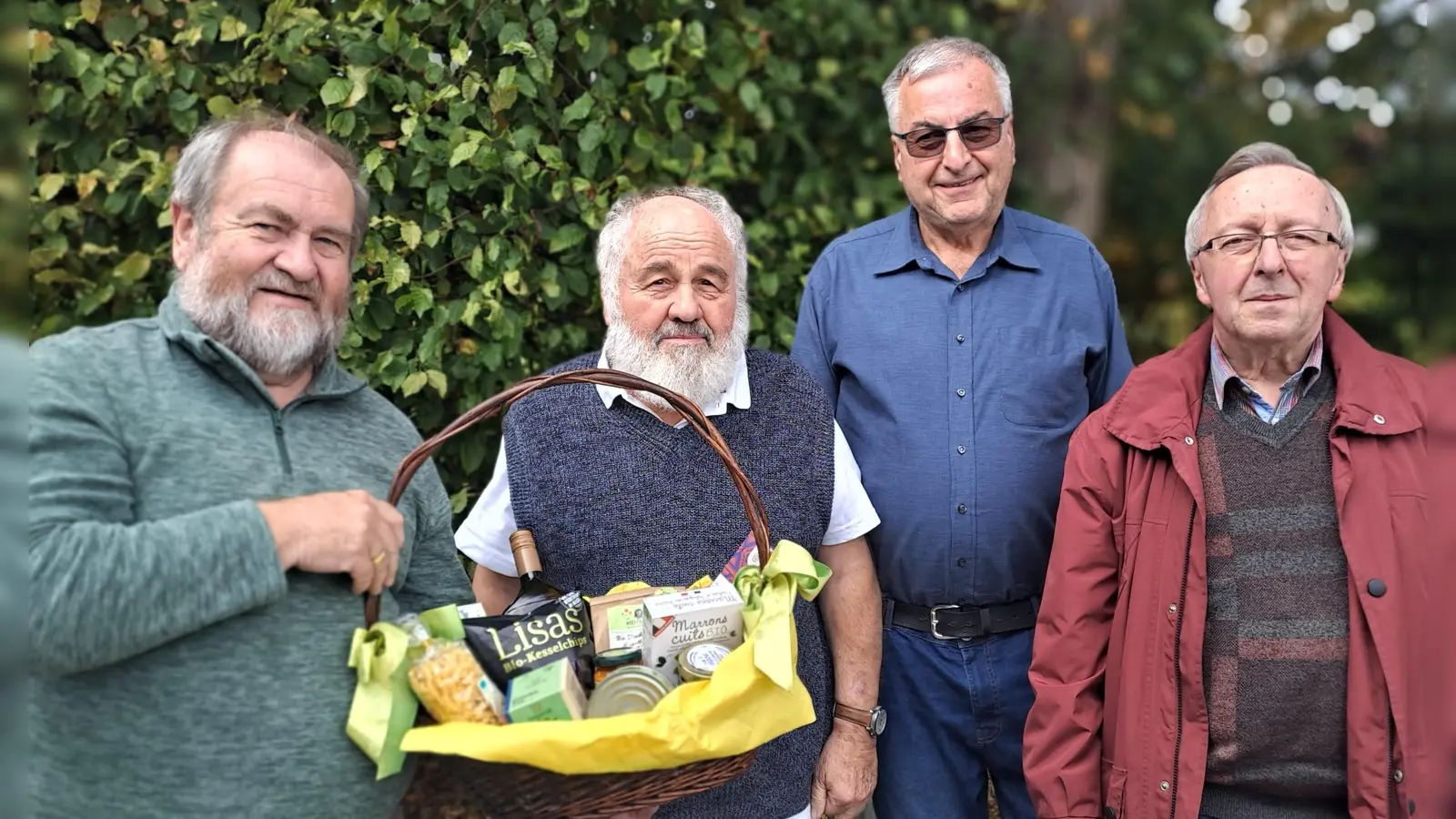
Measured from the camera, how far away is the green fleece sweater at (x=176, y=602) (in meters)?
1.51

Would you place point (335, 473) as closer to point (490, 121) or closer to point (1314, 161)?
point (490, 121)

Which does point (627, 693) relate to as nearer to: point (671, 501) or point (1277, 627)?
point (671, 501)

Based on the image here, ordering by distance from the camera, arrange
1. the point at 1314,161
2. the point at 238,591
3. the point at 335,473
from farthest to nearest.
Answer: the point at 1314,161
the point at 335,473
the point at 238,591

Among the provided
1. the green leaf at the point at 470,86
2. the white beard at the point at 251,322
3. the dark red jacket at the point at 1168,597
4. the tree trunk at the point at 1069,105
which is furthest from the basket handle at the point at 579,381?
the tree trunk at the point at 1069,105

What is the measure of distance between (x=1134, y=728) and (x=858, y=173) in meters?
2.25

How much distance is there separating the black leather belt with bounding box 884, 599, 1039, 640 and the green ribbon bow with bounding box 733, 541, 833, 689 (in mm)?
757

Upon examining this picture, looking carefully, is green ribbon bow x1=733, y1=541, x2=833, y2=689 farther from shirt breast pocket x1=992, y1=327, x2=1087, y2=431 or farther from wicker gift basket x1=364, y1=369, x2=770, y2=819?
shirt breast pocket x1=992, y1=327, x2=1087, y2=431

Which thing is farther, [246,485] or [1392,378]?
[1392,378]

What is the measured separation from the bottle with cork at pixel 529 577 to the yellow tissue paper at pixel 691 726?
43 centimetres

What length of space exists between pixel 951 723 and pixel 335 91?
2.21m

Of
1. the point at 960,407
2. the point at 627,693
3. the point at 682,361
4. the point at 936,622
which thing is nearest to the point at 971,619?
the point at 936,622

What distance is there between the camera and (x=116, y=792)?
160 cm

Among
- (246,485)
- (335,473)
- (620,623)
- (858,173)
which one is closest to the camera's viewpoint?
(246,485)

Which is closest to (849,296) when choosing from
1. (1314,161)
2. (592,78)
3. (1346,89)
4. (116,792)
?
(592,78)
